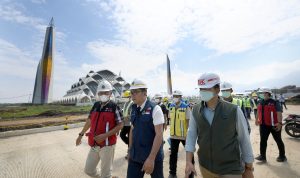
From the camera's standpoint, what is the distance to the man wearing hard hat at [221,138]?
2023 mm

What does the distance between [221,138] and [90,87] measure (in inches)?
2883

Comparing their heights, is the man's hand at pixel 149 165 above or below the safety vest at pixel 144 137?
below

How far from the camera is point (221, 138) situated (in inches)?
80.0

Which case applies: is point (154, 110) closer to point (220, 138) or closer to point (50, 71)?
point (220, 138)

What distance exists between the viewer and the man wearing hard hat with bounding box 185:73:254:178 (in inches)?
79.7

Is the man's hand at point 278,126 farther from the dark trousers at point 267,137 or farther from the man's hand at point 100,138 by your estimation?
the man's hand at point 100,138

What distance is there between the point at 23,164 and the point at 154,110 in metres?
4.74

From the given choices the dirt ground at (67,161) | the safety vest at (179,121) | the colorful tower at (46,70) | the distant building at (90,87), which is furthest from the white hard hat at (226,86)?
the distant building at (90,87)

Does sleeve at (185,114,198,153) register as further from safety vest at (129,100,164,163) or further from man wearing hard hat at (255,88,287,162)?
man wearing hard hat at (255,88,287,162)

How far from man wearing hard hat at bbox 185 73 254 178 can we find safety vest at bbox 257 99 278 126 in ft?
12.0

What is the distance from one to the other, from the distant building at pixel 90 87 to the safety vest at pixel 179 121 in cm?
5525

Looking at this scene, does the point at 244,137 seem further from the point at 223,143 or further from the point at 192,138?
the point at 192,138

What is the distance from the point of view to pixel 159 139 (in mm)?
2547

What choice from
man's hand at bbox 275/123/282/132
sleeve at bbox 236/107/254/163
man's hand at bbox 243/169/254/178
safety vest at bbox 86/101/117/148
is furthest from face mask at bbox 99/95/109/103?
man's hand at bbox 275/123/282/132
